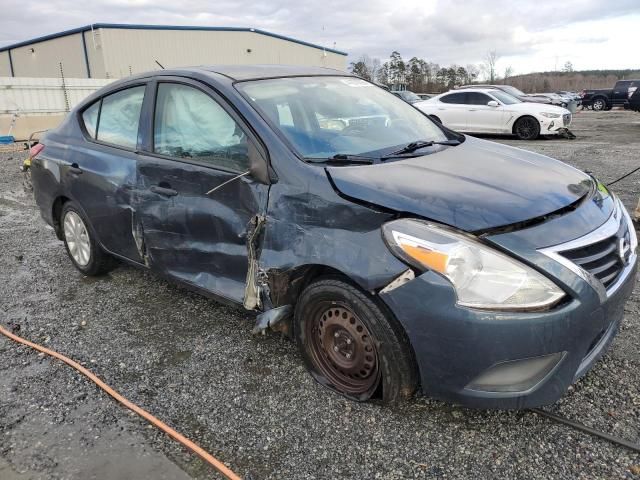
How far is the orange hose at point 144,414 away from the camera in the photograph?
88.7 inches

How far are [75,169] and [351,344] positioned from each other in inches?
110

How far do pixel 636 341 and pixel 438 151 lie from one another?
165 centimetres

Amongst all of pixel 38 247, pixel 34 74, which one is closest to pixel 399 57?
pixel 34 74

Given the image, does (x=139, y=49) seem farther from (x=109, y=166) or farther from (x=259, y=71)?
(x=259, y=71)

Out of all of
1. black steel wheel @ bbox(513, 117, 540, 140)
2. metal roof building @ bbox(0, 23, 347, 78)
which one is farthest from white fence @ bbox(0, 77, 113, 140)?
black steel wheel @ bbox(513, 117, 540, 140)

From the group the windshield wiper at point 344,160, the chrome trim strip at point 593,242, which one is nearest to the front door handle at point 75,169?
the windshield wiper at point 344,160

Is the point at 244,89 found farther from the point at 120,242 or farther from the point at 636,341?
the point at 636,341

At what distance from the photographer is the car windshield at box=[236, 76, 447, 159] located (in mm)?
2914

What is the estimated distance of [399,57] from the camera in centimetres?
7356

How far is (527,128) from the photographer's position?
13.9m

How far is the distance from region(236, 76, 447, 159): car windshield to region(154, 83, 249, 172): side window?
0.21 meters

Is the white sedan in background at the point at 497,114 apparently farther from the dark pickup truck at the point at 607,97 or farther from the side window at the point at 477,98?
the dark pickup truck at the point at 607,97

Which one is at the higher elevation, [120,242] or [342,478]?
[120,242]

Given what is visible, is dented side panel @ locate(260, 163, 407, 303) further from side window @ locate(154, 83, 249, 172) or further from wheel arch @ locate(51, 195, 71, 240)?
wheel arch @ locate(51, 195, 71, 240)
